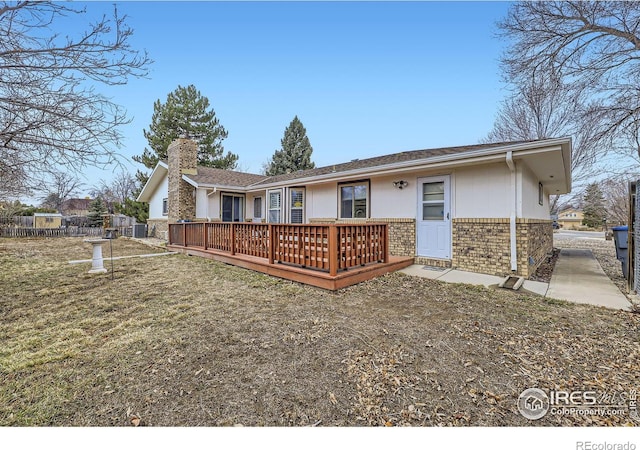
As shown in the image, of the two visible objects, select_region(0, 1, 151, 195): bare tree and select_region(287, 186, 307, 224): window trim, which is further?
select_region(287, 186, 307, 224): window trim

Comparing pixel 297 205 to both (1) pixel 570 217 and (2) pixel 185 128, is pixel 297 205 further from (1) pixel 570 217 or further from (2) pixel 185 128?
(1) pixel 570 217

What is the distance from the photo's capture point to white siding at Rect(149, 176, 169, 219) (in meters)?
15.1

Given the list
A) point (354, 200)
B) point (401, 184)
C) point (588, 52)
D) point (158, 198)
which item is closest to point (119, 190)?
point (158, 198)

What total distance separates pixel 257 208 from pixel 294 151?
43.6 feet

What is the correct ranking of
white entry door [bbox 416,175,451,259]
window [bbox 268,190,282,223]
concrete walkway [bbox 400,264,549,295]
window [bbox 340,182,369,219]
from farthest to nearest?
window [bbox 268,190,282,223] < window [bbox 340,182,369,219] < white entry door [bbox 416,175,451,259] < concrete walkway [bbox 400,264,549,295]

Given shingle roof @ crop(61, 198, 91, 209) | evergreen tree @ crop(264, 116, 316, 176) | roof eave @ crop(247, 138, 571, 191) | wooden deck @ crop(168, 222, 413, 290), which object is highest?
evergreen tree @ crop(264, 116, 316, 176)

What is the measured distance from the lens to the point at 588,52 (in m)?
8.11

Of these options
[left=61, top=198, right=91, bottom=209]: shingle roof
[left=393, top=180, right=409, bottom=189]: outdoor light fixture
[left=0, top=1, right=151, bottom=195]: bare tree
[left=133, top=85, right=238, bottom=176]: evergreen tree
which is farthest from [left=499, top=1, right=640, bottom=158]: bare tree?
[left=61, top=198, right=91, bottom=209]: shingle roof

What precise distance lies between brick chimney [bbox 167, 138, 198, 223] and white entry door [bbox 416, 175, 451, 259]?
10644 mm

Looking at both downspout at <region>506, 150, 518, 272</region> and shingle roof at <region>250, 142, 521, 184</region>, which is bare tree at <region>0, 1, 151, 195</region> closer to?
shingle roof at <region>250, 142, 521, 184</region>

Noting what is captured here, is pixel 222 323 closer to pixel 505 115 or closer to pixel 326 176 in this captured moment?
pixel 326 176

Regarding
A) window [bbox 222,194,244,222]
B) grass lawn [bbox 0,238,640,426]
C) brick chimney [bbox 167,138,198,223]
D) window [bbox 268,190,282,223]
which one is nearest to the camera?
grass lawn [bbox 0,238,640,426]

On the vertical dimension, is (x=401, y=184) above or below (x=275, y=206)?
above

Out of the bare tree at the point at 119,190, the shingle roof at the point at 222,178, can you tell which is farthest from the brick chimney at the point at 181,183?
the bare tree at the point at 119,190
